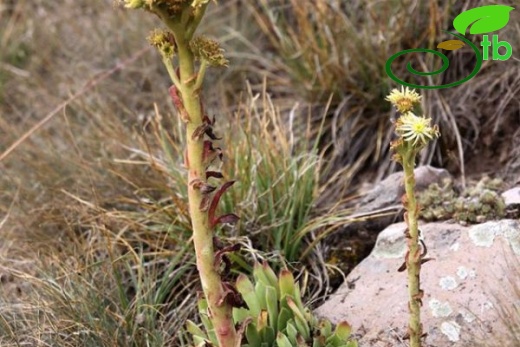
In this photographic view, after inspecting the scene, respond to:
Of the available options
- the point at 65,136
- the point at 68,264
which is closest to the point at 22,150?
the point at 65,136

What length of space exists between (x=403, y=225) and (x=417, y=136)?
3.79 feet

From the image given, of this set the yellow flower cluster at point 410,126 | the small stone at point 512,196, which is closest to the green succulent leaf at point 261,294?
the yellow flower cluster at point 410,126

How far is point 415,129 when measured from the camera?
7.71 ft

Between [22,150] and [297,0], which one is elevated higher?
[297,0]

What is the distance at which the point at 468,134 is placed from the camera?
14.1 feet

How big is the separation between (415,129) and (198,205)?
646 millimetres

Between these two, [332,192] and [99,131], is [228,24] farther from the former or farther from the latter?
[332,192]

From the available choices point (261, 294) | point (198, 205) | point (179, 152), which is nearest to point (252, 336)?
point (261, 294)

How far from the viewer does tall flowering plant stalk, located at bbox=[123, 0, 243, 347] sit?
2230 mm

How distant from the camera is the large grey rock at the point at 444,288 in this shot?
282 centimetres

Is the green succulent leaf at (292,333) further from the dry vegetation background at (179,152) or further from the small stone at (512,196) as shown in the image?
the small stone at (512,196)

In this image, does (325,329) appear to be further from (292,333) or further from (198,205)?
(198,205)

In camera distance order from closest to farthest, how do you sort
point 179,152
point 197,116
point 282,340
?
point 197,116 → point 282,340 → point 179,152
